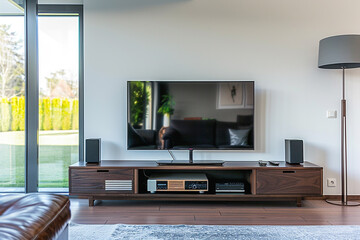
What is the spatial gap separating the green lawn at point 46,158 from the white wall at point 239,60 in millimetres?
374

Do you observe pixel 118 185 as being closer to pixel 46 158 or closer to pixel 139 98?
pixel 139 98

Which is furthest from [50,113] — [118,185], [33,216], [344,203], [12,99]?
[344,203]

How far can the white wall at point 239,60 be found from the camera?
149 inches

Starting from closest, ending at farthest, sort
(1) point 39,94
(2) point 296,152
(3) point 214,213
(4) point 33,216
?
(4) point 33,216 < (3) point 214,213 < (2) point 296,152 < (1) point 39,94

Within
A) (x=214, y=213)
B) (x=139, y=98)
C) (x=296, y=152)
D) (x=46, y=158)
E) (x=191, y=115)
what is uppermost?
(x=139, y=98)

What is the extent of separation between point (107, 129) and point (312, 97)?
2457 millimetres

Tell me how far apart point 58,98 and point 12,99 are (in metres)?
0.54

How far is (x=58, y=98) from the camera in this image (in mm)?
3947

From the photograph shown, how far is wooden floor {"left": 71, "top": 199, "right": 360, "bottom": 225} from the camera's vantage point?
114 inches

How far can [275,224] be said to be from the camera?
281cm

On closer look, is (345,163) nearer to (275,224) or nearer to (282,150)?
(282,150)

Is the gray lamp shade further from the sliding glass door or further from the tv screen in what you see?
the sliding glass door

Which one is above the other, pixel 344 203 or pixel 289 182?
pixel 289 182

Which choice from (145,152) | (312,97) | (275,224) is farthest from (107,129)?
(312,97)
